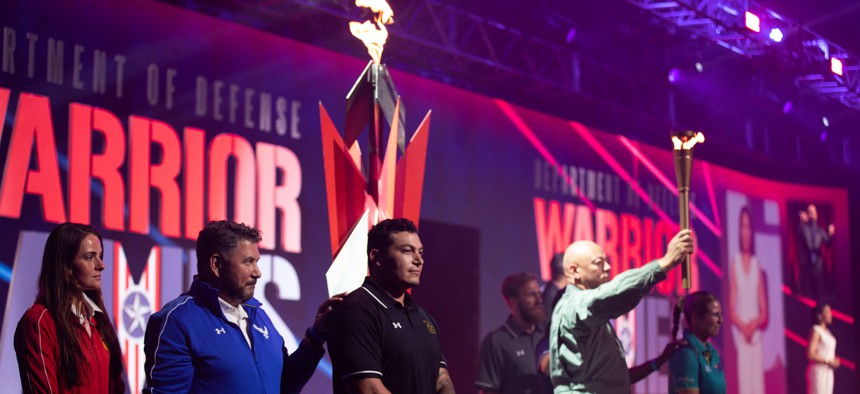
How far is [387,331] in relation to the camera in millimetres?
3283

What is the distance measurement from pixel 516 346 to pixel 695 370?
113cm

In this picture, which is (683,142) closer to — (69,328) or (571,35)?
(69,328)

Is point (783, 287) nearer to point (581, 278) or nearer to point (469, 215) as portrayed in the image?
point (469, 215)

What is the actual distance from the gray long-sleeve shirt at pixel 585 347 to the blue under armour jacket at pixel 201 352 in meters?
1.72

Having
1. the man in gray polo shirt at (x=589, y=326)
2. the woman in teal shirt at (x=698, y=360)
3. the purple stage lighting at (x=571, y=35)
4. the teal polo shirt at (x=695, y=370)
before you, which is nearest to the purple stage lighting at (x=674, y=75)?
the purple stage lighting at (x=571, y=35)

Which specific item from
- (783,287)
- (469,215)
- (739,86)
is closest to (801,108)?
(739,86)

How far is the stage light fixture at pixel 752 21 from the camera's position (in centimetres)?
957

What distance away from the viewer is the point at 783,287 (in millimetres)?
11930

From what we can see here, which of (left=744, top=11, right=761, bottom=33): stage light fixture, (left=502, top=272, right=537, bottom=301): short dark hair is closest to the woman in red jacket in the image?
(left=502, top=272, right=537, bottom=301): short dark hair

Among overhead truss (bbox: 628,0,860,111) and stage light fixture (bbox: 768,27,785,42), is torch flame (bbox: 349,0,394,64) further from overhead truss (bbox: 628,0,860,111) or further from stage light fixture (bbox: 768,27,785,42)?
stage light fixture (bbox: 768,27,785,42)

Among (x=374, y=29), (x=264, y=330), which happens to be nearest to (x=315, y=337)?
(x=264, y=330)

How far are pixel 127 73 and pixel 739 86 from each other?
6871mm

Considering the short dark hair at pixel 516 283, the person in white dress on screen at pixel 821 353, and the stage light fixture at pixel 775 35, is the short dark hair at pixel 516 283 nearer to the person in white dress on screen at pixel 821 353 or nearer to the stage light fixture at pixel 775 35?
the person in white dress on screen at pixel 821 353

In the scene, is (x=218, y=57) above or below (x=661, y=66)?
below
